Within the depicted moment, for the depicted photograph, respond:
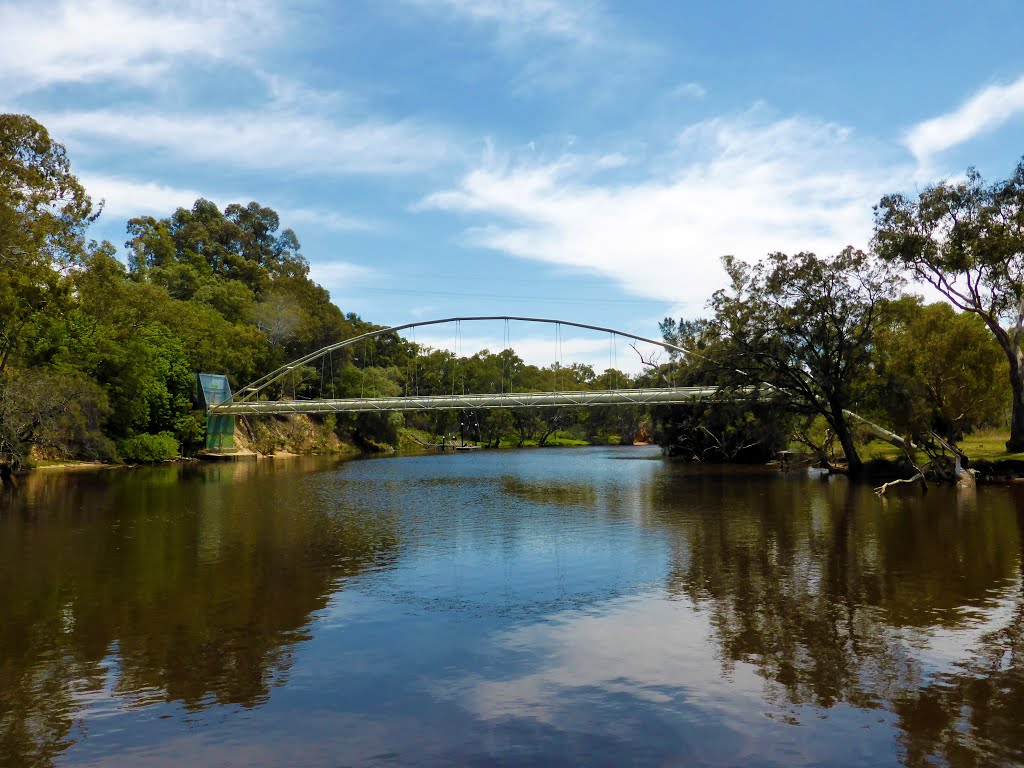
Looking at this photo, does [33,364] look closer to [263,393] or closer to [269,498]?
[269,498]

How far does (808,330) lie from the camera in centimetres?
4291

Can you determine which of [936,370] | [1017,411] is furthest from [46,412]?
[1017,411]

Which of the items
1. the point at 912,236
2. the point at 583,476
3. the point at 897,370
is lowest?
the point at 583,476

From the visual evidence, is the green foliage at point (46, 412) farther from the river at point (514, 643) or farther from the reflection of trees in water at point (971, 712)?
the reflection of trees in water at point (971, 712)

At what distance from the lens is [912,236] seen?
3816 cm

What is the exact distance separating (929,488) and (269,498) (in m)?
31.3

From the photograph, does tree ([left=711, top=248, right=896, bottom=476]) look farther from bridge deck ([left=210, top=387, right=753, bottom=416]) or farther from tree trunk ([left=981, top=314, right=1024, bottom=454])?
bridge deck ([left=210, top=387, right=753, bottom=416])

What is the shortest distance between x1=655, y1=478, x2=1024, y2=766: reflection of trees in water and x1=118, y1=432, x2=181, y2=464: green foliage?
166ft

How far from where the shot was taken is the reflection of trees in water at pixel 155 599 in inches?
379

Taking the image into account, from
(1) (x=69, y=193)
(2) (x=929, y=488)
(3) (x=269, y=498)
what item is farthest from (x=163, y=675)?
(2) (x=929, y=488)

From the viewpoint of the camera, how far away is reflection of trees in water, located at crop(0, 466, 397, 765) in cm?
963

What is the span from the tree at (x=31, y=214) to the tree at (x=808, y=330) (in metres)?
34.5

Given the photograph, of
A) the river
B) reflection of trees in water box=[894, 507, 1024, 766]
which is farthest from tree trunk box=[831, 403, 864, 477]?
reflection of trees in water box=[894, 507, 1024, 766]

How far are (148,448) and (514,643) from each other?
60752mm
